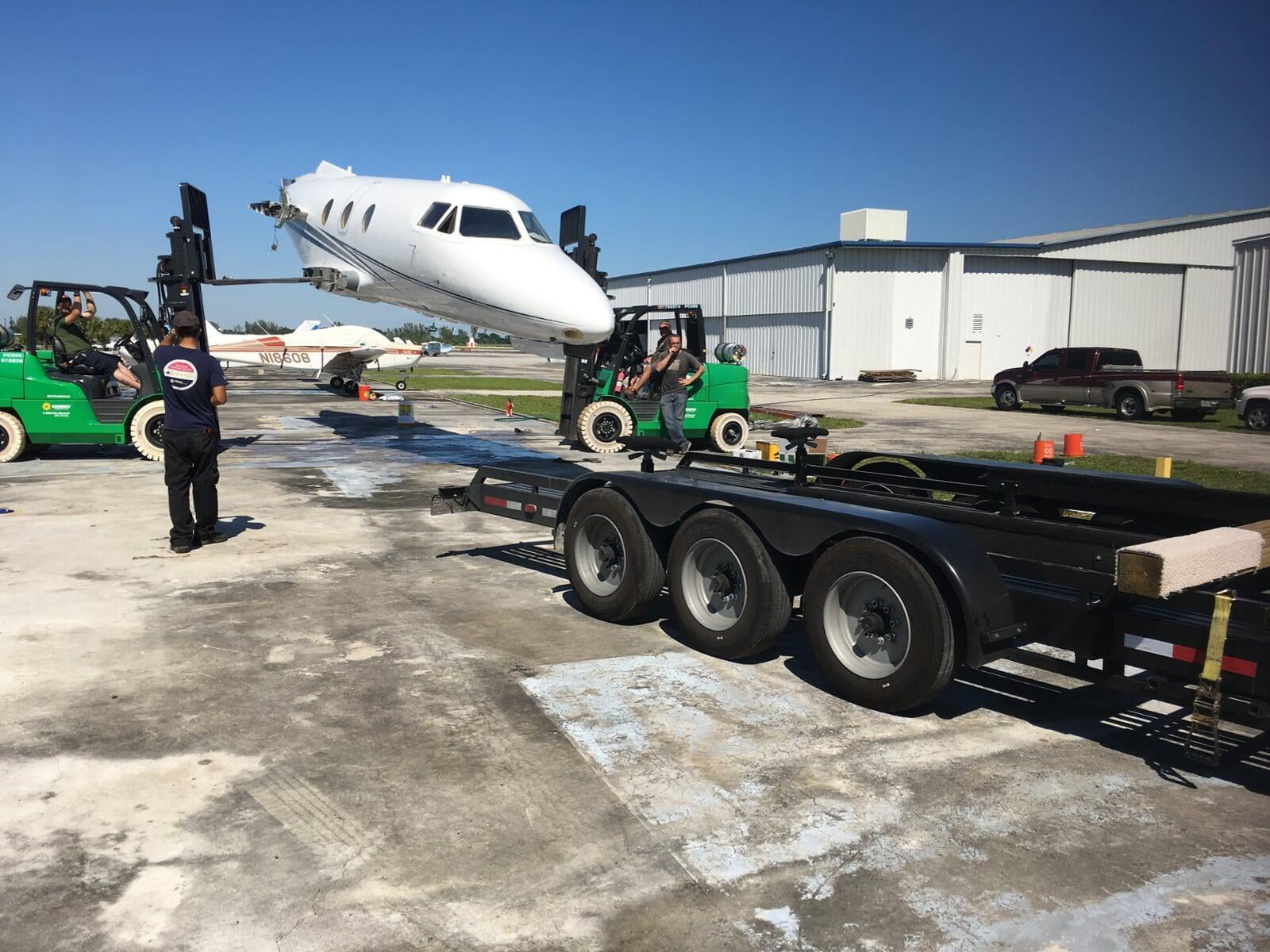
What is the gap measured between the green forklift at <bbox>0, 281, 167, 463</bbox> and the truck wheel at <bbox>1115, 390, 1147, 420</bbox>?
22.4 meters

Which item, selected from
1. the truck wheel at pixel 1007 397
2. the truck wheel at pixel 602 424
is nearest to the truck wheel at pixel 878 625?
the truck wheel at pixel 602 424

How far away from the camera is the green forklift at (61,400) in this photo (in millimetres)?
14297

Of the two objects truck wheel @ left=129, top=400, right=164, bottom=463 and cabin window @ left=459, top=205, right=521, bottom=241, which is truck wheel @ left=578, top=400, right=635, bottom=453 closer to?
cabin window @ left=459, top=205, right=521, bottom=241

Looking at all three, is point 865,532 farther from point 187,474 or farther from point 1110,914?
point 187,474

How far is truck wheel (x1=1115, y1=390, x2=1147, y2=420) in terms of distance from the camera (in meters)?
24.8

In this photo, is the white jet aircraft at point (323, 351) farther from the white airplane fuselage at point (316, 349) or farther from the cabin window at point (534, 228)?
the cabin window at point (534, 228)

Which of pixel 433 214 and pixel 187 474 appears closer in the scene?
pixel 187 474

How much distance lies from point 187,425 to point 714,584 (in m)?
5.31

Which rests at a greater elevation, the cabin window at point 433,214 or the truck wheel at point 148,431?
the cabin window at point 433,214

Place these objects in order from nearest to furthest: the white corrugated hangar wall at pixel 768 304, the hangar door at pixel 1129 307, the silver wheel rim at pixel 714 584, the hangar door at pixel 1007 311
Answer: the silver wheel rim at pixel 714 584 → the hangar door at pixel 1007 311 → the white corrugated hangar wall at pixel 768 304 → the hangar door at pixel 1129 307

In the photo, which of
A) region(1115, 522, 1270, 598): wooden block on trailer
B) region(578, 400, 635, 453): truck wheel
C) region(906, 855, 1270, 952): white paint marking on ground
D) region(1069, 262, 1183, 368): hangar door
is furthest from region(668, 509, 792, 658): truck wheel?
region(1069, 262, 1183, 368): hangar door

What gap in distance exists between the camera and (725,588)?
5.85 meters

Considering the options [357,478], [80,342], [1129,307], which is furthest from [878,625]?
[1129,307]

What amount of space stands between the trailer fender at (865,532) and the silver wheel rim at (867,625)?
0.25 m
